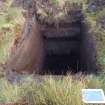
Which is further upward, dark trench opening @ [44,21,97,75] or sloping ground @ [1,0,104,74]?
sloping ground @ [1,0,104,74]

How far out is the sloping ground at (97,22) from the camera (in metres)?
5.92

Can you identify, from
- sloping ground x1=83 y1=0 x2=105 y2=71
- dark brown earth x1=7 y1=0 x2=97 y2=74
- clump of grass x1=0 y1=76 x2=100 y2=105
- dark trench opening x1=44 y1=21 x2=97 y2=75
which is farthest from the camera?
dark trench opening x1=44 y1=21 x2=97 y2=75

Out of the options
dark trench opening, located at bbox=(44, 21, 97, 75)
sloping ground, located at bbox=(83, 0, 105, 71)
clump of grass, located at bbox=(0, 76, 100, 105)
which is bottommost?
dark trench opening, located at bbox=(44, 21, 97, 75)

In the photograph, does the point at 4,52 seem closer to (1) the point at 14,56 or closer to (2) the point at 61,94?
(1) the point at 14,56

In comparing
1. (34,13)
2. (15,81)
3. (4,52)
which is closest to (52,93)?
(15,81)

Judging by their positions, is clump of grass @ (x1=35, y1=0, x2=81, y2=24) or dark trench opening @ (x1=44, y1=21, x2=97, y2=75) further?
dark trench opening @ (x1=44, y1=21, x2=97, y2=75)

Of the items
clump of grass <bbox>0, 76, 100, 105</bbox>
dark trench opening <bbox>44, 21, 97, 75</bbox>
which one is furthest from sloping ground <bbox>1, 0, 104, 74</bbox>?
clump of grass <bbox>0, 76, 100, 105</bbox>

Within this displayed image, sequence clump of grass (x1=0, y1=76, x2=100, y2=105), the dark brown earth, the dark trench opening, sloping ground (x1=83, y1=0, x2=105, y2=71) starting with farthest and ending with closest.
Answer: the dark trench opening → the dark brown earth → sloping ground (x1=83, y1=0, x2=105, y2=71) → clump of grass (x1=0, y1=76, x2=100, y2=105)

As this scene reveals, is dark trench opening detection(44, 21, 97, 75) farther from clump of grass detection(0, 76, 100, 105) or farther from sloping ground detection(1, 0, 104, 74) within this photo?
clump of grass detection(0, 76, 100, 105)

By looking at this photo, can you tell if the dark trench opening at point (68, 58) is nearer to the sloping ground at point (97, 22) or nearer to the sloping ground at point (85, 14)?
the sloping ground at point (85, 14)

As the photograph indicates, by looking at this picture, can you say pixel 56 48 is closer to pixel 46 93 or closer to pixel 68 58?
pixel 68 58

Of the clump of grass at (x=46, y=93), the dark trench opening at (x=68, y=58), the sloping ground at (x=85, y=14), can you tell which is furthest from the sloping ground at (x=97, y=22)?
the clump of grass at (x=46, y=93)

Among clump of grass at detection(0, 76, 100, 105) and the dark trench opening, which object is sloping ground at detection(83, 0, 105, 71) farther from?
clump of grass at detection(0, 76, 100, 105)

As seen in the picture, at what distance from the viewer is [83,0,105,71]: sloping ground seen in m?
5.92
